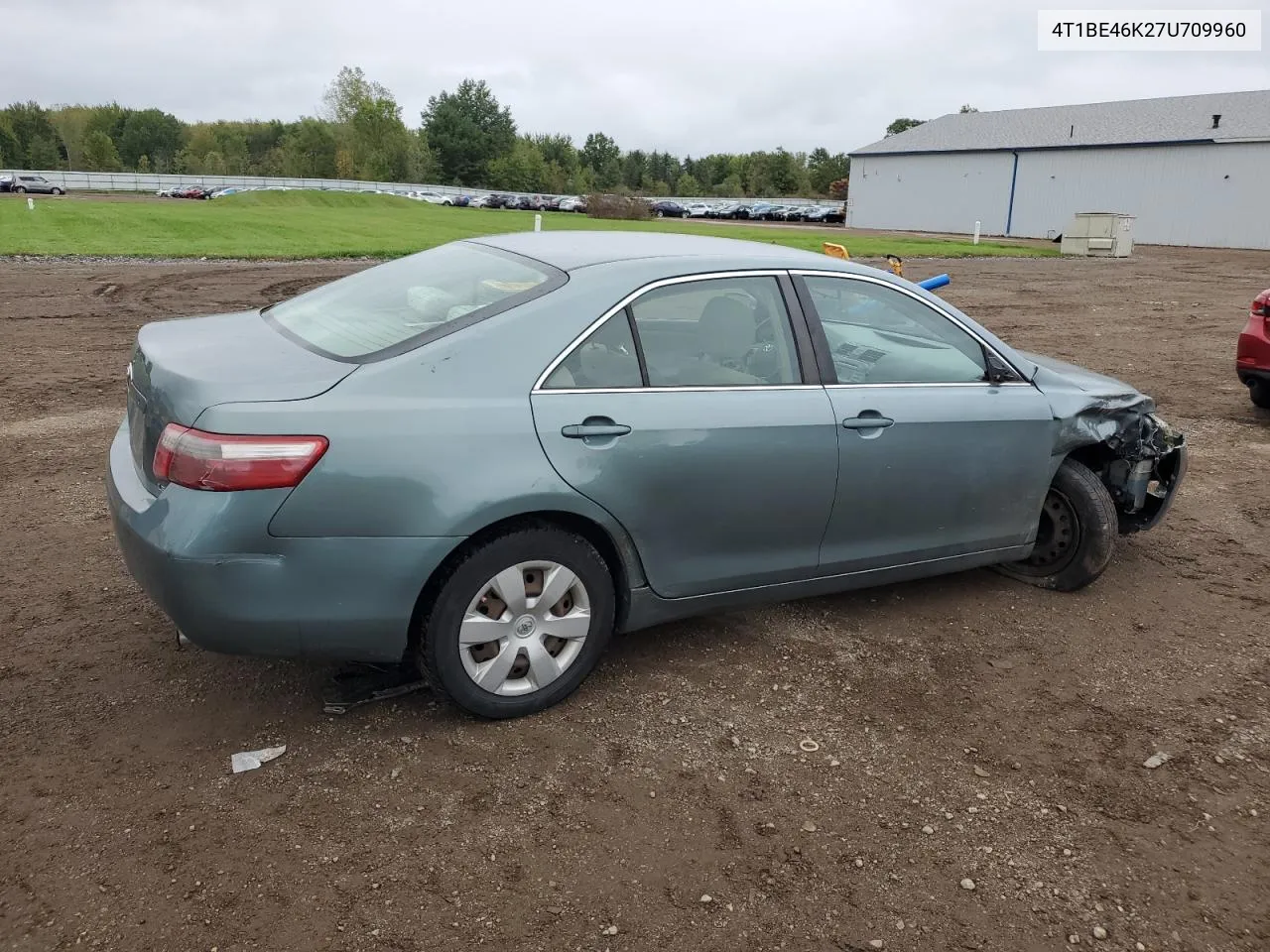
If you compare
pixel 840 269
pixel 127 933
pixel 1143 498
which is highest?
pixel 840 269

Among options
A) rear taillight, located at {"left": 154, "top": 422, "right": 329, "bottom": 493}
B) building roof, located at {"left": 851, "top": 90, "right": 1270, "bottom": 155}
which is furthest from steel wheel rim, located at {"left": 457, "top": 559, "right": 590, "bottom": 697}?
building roof, located at {"left": 851, "top": 90, "right": 1270, "bottom": 155}

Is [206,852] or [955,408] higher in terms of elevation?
[955,408]

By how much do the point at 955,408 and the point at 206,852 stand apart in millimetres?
3232

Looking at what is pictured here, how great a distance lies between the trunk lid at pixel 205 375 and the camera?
313 centimetres

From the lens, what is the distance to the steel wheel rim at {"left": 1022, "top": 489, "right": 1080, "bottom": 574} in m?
4.86

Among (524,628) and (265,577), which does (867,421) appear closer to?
(524,628)

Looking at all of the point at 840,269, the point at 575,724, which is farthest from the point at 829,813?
the point at 840,269

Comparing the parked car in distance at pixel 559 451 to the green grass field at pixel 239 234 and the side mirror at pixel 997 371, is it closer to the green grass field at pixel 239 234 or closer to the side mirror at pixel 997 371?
the side mirror at pixel 997 371

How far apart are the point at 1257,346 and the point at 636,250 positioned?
6757mm

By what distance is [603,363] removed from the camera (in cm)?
355

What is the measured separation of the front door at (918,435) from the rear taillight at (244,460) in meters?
2.04

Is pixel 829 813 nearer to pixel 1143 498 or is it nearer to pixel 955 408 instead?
pixel 955 408

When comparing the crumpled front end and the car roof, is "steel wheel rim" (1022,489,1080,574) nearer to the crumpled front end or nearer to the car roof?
the crumpled front end

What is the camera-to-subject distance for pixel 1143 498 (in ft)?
16.8
